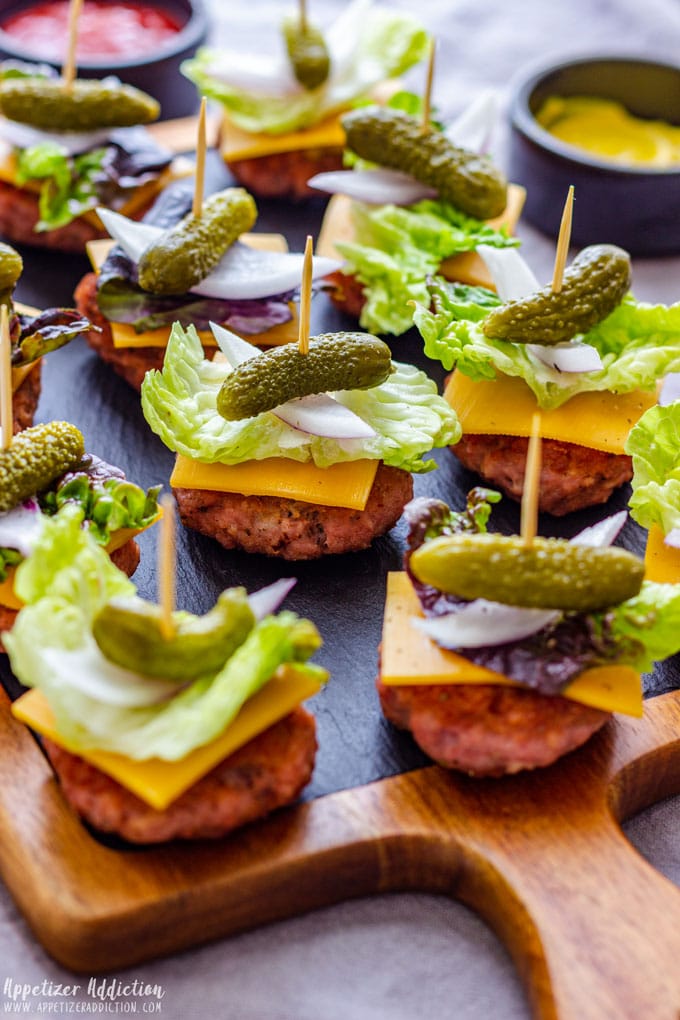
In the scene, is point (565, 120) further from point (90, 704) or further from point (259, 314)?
point (90, 704)

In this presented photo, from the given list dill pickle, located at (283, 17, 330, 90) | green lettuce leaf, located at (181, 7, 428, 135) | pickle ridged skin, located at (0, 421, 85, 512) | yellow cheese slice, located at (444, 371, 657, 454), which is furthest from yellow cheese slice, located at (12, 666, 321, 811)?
dill pickle, located at (283, 17, 330, 90)

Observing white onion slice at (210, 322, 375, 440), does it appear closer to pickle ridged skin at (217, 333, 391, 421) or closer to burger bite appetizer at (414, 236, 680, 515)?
pickle ridged skin at (217, 333, 391, 421)

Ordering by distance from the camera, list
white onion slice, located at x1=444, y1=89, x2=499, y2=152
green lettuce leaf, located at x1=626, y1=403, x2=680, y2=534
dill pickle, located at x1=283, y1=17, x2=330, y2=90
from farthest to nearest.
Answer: dill pickle, located at x1=283, y1=17, x2=330, y2=90
white onion slice, located at x1=444, y1=89, x2=499, y2=152
green lettuce leaf, located at x1=626, y1=403, x2=680, y2=534

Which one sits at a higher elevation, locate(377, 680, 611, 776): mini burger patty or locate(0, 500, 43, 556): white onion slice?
locate(0, 500, 43, 556): white onion slice

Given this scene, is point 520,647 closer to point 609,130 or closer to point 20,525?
point 20,525

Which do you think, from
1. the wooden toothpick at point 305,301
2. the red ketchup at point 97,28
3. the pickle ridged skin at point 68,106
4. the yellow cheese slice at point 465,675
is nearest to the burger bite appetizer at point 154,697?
the yellow cheese slice at point 465,675

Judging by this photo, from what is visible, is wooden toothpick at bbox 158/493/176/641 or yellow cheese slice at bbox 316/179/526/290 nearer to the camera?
wooden toothpick at bbox 158/493/176/641
